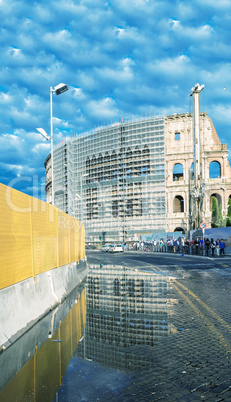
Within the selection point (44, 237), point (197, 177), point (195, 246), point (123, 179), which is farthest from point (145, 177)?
point (44, 237)

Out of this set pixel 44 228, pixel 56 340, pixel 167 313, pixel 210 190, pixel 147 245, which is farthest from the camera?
pixel 210 190

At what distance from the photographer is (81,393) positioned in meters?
3.87

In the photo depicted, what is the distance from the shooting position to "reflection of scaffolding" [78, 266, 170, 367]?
557 cm

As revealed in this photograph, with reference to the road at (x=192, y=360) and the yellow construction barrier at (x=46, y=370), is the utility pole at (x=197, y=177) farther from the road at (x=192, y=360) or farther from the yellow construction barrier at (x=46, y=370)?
the yellow construction barrier at (x=46, y=370)

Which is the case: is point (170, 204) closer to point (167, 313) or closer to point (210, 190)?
point (210, 190)

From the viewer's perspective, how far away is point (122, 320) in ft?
24.8

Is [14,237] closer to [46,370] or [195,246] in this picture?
[46,370]

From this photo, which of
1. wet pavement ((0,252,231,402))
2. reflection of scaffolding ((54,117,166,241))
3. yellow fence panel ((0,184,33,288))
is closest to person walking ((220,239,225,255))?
wet pavement ((0,252,231,402))

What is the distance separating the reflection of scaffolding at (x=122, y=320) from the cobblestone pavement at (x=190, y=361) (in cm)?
30

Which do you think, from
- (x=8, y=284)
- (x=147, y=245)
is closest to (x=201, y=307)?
(x=8, y=284)

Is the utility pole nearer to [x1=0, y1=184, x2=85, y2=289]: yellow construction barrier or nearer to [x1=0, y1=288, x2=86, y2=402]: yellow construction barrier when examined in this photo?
[x1=0, y1=184, x2=85, y2=289]: yellow construction barrier

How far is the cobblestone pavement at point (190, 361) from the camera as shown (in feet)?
12.6

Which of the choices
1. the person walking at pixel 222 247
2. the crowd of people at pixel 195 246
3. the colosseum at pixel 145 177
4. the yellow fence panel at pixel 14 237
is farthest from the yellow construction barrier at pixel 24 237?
the colosseum at pixel 145 177

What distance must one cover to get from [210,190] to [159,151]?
1465 centimetres
